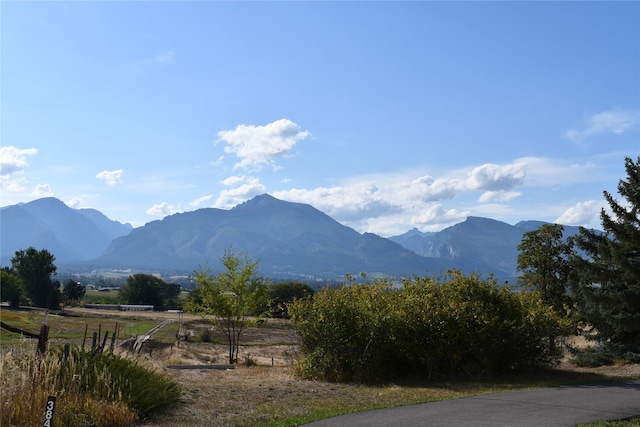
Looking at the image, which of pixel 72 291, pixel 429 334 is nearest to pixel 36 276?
pixel 72 291

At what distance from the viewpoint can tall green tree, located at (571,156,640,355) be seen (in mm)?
22938

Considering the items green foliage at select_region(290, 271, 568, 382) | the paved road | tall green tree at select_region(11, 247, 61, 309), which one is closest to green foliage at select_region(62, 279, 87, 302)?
tall green tree at select_region(11, 247, 61, 309)

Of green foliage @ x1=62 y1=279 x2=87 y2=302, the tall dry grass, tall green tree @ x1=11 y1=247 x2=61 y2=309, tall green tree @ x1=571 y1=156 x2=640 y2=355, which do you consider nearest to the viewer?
the tall dry grass

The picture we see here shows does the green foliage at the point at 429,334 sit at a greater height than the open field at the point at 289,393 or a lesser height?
greater

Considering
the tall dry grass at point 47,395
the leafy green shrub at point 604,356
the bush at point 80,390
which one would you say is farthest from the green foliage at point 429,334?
the tall dry grass at point 47,395

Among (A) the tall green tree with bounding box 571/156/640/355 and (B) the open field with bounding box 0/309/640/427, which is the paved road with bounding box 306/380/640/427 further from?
(A) the tall green tree with bounding box 571/156/640/355

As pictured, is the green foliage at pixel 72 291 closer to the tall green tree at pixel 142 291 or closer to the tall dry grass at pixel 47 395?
the tall green tree at pixel 142 291

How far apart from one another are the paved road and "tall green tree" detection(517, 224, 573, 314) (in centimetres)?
2759

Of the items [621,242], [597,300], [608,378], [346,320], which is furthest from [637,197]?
[346,320]

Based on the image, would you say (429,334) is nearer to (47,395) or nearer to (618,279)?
(618,279)

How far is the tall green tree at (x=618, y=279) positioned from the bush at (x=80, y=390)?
17800mm

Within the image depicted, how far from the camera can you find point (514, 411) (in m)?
13.2

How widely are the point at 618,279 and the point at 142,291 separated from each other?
111235mm

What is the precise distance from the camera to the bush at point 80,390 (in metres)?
10.5
